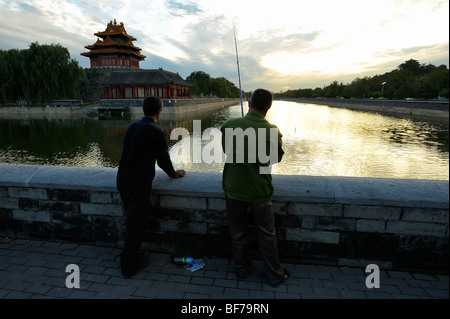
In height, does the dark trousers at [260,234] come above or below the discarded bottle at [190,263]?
above

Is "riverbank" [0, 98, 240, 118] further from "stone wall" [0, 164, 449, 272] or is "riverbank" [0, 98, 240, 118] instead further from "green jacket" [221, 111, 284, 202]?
"green jacket" [221, 111, 284, 202]

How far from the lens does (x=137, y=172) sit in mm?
2744

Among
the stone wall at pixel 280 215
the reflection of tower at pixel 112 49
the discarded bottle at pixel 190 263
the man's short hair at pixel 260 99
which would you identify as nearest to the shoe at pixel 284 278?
the stone wall at pixel 280 215

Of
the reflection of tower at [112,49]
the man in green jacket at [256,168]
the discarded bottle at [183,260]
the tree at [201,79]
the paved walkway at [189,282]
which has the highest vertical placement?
the reflection of tower at [112,49]

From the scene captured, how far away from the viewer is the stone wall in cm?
272

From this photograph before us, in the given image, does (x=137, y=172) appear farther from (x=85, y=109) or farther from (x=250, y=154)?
(x=85, y=109)

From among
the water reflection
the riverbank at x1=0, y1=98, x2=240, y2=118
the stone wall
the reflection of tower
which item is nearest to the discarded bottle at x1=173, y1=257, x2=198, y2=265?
the stone wall

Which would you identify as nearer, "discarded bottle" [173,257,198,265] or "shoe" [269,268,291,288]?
"shoe" [269,268,291,288]

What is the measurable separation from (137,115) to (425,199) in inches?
1631

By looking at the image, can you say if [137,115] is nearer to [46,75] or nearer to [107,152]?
[46,75]

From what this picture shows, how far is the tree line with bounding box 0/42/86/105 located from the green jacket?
45262 mm

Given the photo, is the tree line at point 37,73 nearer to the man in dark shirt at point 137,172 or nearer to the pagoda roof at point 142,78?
the pagoda roof at point 142,78

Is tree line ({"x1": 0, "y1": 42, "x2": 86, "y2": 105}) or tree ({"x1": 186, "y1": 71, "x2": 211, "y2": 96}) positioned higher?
tree ({"x1": 186, "y1": 71, "x2": 211, "y2": 96})

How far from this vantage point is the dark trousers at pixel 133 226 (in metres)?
2.79
